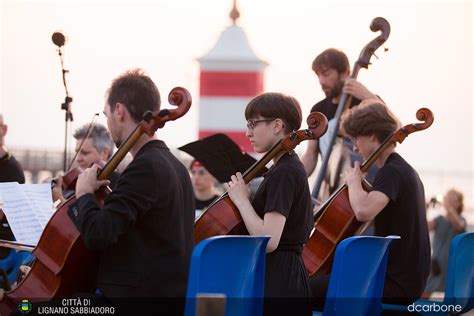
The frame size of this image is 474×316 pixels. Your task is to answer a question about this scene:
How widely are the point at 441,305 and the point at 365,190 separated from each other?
23.3 inches

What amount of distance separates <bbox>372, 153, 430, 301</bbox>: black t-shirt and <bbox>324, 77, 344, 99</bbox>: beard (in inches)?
55.2

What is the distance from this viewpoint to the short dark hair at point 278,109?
4655 mm

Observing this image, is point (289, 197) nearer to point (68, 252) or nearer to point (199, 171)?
point (68, 252)

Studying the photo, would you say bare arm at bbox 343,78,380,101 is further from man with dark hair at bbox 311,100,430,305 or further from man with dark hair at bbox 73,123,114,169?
man with dark hair at bbox 73,123,114,169

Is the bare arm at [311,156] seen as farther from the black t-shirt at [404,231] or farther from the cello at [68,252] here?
the cello at [68,252]

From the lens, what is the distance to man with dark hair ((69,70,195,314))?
399 cm

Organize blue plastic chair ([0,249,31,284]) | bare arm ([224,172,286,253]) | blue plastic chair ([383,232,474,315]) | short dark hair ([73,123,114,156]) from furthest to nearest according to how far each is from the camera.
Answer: short dark hair ([73,123,114,156]) < blue plastic chair ([0,249,31,284]) < blue plastic chair ([383,232,474,315]) < bare arm ([224,172,286,253])

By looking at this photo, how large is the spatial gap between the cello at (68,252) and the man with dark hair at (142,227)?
63 mm

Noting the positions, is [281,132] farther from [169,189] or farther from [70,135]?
[70,135]

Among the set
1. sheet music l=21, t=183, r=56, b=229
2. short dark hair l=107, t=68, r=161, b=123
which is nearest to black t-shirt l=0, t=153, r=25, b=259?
sheet music l=21, t=183, r=56, b=229

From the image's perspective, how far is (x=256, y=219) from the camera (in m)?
4.41

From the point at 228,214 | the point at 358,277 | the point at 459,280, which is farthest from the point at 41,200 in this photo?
the point at 459,280

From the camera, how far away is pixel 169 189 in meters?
4.10

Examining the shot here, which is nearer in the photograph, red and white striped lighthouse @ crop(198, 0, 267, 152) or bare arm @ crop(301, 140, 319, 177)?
bare arm @ crop(301, 140, 319, 177)
